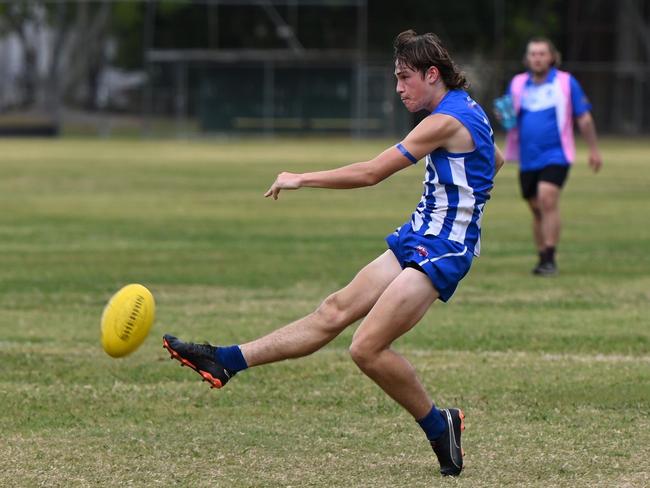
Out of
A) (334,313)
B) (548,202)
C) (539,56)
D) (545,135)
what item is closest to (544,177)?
(548,202)

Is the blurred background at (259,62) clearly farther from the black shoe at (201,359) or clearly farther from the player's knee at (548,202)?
the black shoe at (201,359)

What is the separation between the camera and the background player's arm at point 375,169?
5.91m

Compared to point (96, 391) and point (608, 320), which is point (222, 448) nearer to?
point (96, 391)

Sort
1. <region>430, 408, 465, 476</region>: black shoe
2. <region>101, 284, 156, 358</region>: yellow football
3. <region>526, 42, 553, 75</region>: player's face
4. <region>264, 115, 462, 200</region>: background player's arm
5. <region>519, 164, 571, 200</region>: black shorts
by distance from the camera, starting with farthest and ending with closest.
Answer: <region>519, 164, 571, 200</region>: black shorts < <region>526, 42, 553, 75</region>: player's face < <region>101, 284, 156, 358</region>: yellow football < <region>430, 408, 465, 476</region>: black shoe < <region>264, 115, 462, 200</region>: background player's arm

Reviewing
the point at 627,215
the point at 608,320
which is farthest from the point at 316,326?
the point at 627,215

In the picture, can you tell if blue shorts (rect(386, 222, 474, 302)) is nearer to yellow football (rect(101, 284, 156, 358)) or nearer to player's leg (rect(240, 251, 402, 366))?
player's leg (rect(240, 251, 402, 366))

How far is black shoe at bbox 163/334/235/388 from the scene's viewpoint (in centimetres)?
634

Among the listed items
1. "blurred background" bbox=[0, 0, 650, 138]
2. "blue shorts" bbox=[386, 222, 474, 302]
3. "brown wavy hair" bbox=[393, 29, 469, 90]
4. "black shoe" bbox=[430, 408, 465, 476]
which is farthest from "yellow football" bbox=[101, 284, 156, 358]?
"blurred background" bbox=[0, 0, 650, 138]

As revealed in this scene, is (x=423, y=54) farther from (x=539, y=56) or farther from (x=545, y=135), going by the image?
(x=545, y=135)

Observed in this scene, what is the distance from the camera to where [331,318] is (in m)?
6.37

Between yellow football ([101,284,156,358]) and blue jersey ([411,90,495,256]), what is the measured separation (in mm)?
1482

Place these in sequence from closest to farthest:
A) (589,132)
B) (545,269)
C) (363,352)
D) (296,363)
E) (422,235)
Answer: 1. (363,352)
2. (422,235)
3. (296,363)
4. (545,269)
5. (589,132)

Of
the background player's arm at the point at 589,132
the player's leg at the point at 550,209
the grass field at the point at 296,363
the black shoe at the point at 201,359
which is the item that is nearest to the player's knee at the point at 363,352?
→ the grass field at the point at 296,363

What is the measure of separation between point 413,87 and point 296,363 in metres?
3.17
